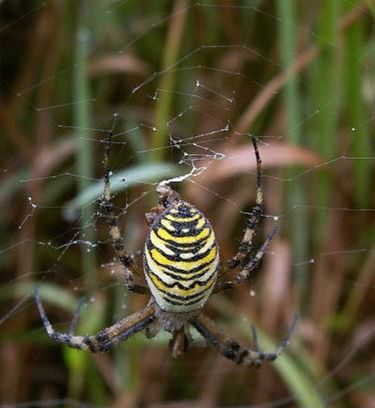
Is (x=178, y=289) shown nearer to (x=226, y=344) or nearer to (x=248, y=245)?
(x=248, y=245)

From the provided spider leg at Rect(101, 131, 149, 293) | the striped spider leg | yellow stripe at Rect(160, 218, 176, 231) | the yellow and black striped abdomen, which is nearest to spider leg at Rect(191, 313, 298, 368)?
the striped spider leg

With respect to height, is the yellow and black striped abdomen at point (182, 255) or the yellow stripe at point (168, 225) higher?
the yellow stripe at point (168, 225)

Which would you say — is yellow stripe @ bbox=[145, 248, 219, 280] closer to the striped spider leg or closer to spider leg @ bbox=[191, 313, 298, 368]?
the striped spider leg

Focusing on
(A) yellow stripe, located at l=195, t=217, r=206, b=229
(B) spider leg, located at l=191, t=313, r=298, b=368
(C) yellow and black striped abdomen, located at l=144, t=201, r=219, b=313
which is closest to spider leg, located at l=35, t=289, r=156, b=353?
(B) spider leg, located at l=191, t=313, r=298, b=368

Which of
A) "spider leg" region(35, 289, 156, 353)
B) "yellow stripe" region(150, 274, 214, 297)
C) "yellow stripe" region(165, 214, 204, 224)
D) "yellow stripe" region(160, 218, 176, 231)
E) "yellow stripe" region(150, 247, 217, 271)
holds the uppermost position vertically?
"yellow stripe" region(165, 214, 204, 224)

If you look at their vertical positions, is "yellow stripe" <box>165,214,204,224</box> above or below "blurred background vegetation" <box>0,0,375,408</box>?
above

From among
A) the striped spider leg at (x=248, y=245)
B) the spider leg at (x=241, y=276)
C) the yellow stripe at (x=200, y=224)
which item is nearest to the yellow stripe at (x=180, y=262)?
the yellow stripe at (x=200, y=224)

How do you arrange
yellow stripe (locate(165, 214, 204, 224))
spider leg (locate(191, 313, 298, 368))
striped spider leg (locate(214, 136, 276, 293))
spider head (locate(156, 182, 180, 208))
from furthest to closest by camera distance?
spider leg (locate(191, 313, 298, 368)) < striped spider leg (locate(214, 136, 276, 293)) < spider head (locate(156, 182, 180, 208)) < yellow stripe (locate(165, 214, 204, 224))

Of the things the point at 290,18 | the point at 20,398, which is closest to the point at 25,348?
the point at 20,398

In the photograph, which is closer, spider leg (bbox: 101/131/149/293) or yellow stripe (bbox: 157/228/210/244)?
yellow stripe (bbox: 157/228/210/244)

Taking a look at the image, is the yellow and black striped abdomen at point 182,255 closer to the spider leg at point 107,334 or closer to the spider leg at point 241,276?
the spider leg at point 241,276

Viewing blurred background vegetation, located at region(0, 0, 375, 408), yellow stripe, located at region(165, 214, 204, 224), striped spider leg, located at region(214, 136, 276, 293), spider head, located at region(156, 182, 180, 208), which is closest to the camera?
yellow stripe, located at region(165, 214, 204, 224)
